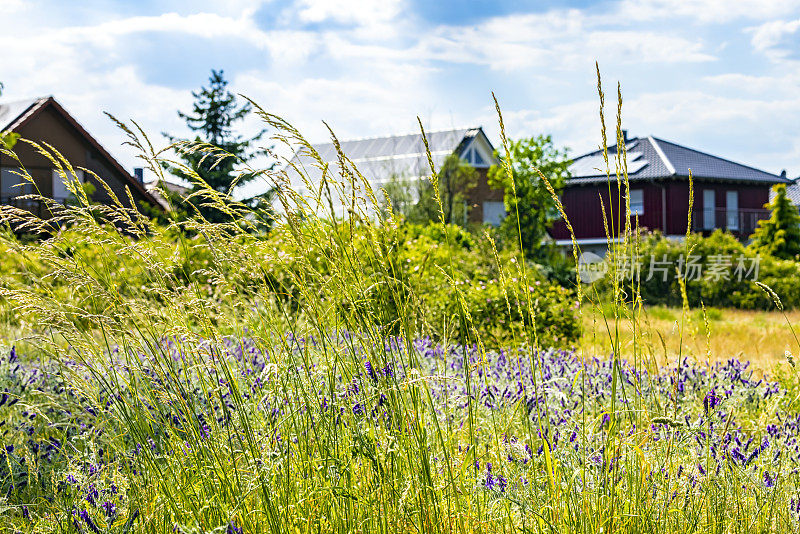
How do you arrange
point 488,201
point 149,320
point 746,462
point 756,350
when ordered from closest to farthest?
point 149,320
point 746,462
point 756,350
point 488,201

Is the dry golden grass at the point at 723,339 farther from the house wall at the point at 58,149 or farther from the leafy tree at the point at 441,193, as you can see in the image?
the house wall at the point at 58,149

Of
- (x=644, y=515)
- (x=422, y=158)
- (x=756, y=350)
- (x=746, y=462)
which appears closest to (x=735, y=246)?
(x=756, y=350)

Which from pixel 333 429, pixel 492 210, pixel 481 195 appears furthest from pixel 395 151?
pixel 333 429

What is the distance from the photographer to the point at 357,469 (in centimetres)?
237

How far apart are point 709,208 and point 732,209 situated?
5.57 ft

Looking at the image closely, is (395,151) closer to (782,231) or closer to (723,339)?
(782,231)

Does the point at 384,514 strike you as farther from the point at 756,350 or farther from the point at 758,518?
the point at 756,350

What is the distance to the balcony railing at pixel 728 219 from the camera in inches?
1339

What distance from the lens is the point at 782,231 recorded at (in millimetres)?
25062

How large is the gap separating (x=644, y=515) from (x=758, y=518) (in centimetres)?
72

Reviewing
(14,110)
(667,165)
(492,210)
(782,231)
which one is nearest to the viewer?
(782,231)

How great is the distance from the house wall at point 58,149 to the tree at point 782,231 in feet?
77.1

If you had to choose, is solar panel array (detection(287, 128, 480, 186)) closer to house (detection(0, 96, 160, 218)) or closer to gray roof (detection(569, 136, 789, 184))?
gray roof (detection(569, 136, 789, 184))

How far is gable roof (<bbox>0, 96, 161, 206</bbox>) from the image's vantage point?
24.6 metres
